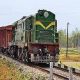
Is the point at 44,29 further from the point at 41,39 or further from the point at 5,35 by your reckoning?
the point at 5,35

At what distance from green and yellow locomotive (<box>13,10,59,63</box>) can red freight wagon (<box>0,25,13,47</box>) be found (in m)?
10.8

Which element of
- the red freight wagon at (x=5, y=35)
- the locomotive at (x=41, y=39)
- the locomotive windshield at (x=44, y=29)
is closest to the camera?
the locomotive at (x=41, y=39)

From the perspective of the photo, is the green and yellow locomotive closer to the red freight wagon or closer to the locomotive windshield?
the locomotive windshield

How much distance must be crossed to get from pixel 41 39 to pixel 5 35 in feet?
49.5

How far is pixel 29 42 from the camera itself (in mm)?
29094

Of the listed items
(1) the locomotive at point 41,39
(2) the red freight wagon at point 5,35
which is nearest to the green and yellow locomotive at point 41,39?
(1) the locomotive at point 41,39

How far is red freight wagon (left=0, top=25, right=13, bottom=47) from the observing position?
41237mm

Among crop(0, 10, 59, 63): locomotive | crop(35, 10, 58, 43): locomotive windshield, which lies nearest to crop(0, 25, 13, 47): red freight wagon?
crop(0, 10, 59, 63): locomotive

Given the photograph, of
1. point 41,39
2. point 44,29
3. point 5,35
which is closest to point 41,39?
point 41,39

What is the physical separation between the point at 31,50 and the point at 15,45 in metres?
6.56

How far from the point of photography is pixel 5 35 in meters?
43.8

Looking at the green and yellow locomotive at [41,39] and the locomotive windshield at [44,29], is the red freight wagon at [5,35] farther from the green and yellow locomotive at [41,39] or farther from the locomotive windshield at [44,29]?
the locomotive windshield at [44,29]

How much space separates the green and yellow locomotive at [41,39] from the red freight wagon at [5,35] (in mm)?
10761

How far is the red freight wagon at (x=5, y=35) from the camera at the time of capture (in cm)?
4124
